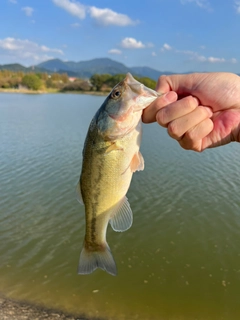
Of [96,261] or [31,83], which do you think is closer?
[96,261]

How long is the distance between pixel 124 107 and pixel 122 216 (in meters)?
1.08

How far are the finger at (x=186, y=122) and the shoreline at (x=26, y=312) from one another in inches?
200

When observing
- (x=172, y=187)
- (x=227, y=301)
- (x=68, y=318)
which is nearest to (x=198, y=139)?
(x=68, y=318)

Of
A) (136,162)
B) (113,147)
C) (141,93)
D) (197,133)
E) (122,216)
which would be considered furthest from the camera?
(122,216)

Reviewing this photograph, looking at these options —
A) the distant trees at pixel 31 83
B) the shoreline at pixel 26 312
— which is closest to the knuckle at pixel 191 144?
the shoreline at pixel 26 312

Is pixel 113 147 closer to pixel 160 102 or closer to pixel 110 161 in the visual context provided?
pixel 110 161

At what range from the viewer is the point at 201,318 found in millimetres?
6617

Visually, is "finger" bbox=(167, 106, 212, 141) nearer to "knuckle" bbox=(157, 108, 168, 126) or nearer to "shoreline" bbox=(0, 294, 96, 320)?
"knuckle" bbox=(157, 108, 168, 126)

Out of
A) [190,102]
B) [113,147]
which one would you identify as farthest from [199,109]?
[113,147]

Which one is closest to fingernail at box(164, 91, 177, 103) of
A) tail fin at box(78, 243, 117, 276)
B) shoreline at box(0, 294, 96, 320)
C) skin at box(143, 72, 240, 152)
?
skin at box(143, 72, 240, 152)

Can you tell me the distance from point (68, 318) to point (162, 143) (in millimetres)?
16834

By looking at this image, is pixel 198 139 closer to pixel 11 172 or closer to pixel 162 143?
pixel 11 172

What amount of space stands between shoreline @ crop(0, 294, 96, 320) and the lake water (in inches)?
7.7

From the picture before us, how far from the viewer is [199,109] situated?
286cm
